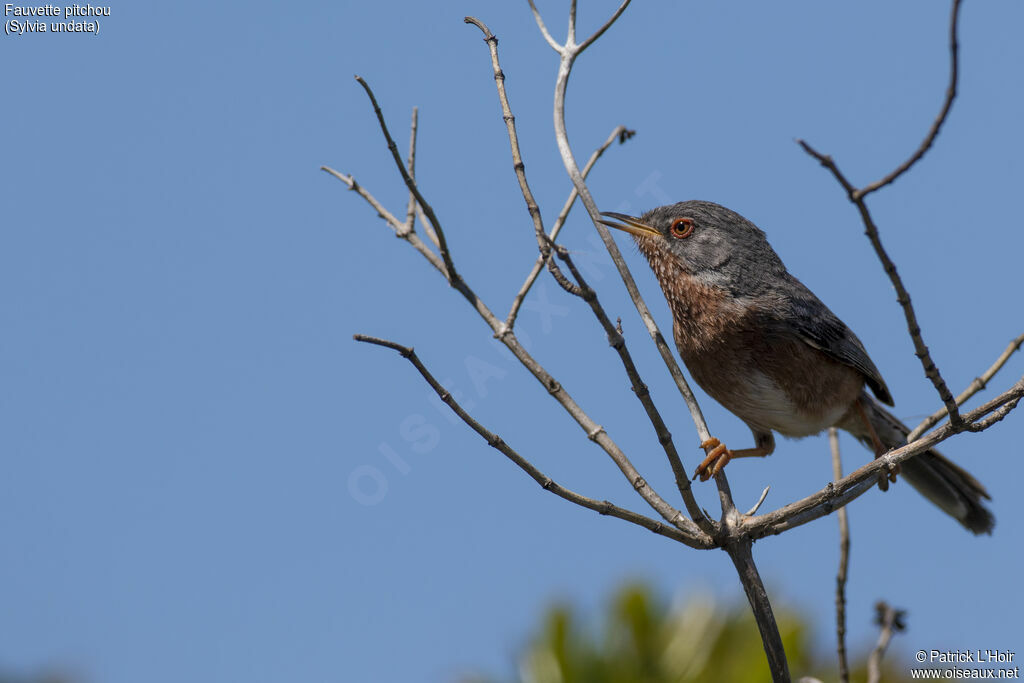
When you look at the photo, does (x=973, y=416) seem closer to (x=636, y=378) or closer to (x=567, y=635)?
(x=636, y=378)

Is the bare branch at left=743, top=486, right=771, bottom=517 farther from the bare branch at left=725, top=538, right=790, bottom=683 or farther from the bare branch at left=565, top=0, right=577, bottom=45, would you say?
the bare branch at left=565, top=0, right=577, bottom=45

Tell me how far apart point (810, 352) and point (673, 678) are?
4148 millimetres

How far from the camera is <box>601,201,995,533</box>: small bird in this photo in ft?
20.0

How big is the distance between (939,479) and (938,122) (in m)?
4.39

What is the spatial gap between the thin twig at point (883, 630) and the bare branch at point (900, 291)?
1.36 m

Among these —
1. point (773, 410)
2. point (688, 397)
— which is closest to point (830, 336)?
point (773, 410)

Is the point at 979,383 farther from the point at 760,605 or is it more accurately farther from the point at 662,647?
the point at 662,647

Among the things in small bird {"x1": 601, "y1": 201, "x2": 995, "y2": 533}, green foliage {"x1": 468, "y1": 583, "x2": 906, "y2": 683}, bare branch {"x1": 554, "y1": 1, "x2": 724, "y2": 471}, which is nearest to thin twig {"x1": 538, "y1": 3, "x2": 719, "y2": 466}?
bare branch {"x1": 554, "y1": 1, "x2": 724, "y2": 471}

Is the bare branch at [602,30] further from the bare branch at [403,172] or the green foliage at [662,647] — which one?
the green foliage at [662,647]

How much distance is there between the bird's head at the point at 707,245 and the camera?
631cm

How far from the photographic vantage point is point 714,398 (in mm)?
6332

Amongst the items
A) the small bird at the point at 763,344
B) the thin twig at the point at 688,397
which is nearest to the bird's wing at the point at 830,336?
the small bird at the point at 763,344

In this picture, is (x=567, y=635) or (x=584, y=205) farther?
(x=567, y=635)

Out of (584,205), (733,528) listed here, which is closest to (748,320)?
(584,205)
